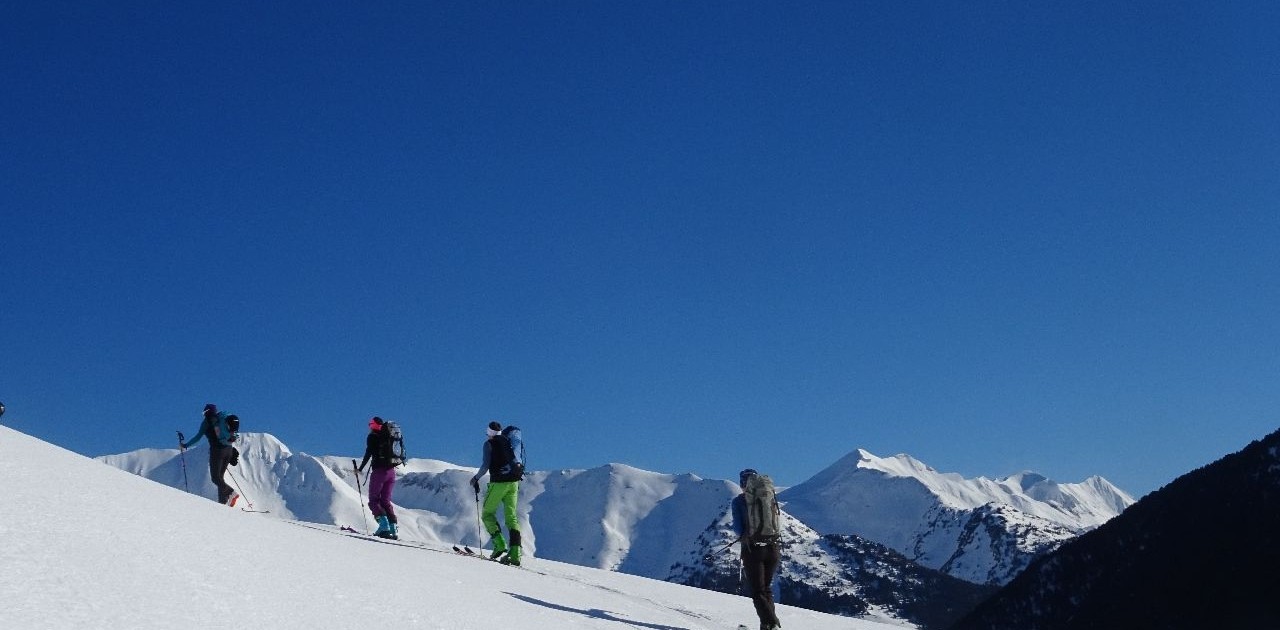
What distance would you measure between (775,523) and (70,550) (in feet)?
30.9

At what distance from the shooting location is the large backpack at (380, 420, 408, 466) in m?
19.8

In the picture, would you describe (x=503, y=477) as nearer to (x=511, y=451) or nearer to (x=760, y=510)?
(x=511, y=451)

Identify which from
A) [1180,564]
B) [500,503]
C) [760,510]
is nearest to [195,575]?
[760,510]

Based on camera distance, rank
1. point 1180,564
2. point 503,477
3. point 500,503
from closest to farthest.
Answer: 1. point 503,477
2. point 500,503
3. point 1180,564

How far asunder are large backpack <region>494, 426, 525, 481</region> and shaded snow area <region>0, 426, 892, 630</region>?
3.76m

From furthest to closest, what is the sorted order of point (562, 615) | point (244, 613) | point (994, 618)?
point (994, 618) → point (562, 615) → point (244, 613)

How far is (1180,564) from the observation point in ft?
462

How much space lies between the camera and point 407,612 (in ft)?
29.3

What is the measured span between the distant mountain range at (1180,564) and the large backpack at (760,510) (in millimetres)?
130024

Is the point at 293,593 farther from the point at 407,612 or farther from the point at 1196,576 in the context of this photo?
the point at 1196,576

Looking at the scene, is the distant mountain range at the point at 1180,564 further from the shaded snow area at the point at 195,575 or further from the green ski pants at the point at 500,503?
the shaded snow area at the point at 195,575

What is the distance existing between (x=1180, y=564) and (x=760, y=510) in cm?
14869

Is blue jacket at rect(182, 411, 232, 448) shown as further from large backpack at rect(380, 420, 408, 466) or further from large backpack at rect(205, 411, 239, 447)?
large backpack at rect(380, 420, 408, 466)

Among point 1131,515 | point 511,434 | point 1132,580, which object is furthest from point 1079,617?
point 511,434
